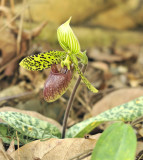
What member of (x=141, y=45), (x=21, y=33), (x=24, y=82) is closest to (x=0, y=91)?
(x=24, y=82)

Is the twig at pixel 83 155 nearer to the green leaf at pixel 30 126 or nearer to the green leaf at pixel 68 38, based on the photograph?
the green leaf at pixel 30 126

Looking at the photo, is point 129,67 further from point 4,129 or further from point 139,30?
point 4,129

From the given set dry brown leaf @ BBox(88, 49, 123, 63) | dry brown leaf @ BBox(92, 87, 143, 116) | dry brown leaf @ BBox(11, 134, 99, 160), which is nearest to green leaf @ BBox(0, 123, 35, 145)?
dry brown leaf @ BBox(11, 134, 99, 160)

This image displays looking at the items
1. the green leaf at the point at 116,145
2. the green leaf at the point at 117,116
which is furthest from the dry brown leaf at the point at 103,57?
the green leaf at the point at 116,145

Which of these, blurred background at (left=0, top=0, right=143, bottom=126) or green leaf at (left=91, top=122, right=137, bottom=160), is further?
blurred background at (left=0, top=0, right=143, bottom=126)

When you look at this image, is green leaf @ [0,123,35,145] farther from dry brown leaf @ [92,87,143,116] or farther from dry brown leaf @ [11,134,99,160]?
dry brown leaf @ [92,87,143,116]

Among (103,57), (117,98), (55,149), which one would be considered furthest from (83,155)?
(103,57)
